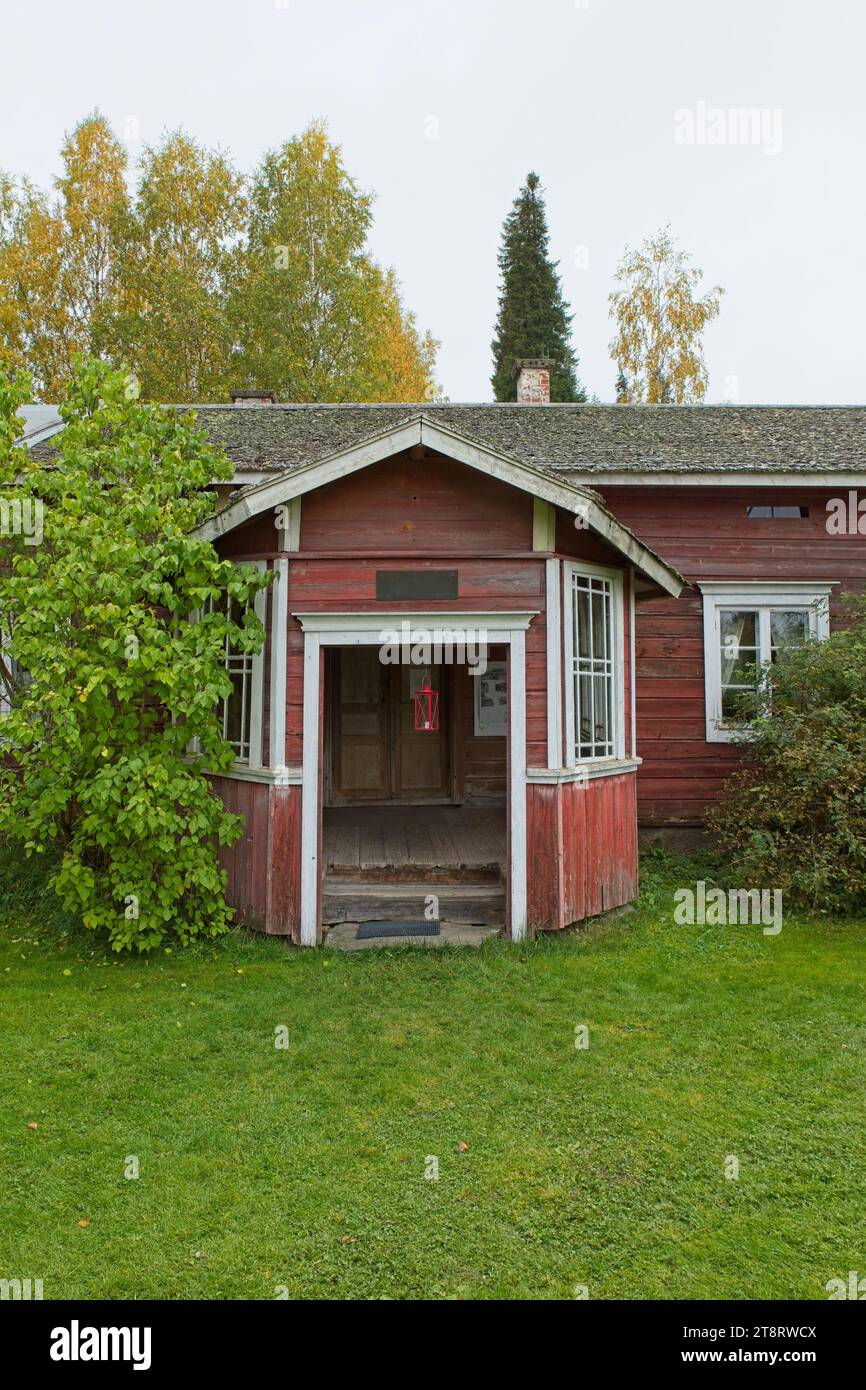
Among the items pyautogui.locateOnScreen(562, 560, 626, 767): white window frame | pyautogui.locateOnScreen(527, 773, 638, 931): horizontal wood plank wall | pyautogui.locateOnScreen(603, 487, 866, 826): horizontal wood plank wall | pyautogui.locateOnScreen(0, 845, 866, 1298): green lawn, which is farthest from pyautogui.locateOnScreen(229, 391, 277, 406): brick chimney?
pyautogui.locateOnScreen(0, 845, 866, 1298): green lawn

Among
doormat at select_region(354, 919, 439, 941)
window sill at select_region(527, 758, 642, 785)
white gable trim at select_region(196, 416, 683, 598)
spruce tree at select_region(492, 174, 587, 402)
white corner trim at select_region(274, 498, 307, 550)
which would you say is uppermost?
spruce tree at select_region(492, 174, 587, 402)

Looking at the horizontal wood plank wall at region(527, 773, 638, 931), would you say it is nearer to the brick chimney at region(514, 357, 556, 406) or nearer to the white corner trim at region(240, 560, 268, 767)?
the white corner trim at region(240, 560, 268, 767)

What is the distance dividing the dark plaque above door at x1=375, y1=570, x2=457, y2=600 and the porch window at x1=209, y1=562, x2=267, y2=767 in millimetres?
989

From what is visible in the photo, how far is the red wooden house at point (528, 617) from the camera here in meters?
6.80

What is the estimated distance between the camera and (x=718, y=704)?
984 cm

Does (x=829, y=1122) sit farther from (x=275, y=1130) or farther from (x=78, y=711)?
(x=78, y=711)

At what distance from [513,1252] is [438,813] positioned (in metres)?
7.49

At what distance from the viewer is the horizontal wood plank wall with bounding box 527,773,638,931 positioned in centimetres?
687

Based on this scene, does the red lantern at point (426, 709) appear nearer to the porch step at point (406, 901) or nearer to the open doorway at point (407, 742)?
the open doorway at point (407, 742)

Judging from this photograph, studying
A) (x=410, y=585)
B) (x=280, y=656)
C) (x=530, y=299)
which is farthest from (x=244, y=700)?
(x=530, y=299)

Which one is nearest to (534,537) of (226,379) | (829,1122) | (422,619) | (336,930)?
(422,619)

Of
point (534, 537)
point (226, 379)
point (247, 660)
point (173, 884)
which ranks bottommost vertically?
point (173, 884)

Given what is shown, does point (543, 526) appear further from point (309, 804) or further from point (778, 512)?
point (778, 512)

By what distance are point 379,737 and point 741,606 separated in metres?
4.84
